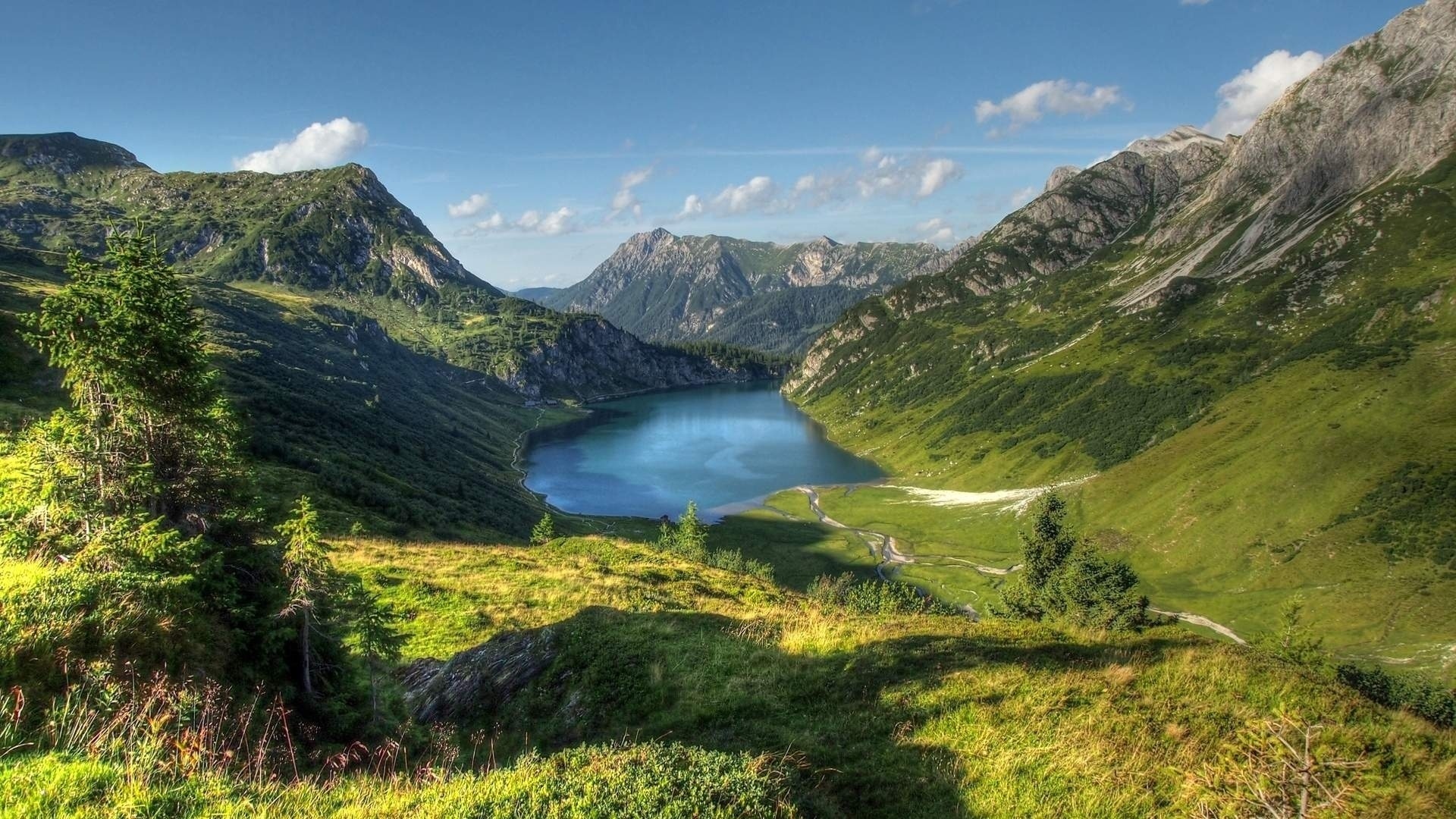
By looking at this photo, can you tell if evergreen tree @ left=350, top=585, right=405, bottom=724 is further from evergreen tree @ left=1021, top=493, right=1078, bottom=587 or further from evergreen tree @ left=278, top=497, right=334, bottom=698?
evergreen tree @ left=1021, top=493, right=1078, bottom=587

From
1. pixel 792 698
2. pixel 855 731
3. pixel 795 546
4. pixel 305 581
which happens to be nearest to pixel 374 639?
pixel 305 581

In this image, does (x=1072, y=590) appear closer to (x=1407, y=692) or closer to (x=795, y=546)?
(x=1407, y=692)

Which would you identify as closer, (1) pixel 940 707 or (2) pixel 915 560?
(1) pixel 940 707

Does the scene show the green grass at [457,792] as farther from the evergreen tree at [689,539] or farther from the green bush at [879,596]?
the evergreen tree at [689,539]

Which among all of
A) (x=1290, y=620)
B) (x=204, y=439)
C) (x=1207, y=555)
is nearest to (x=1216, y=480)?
(x=1207, y=555)

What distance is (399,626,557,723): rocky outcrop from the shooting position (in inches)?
676

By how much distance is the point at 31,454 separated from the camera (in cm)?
1797

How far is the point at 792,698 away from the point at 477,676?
9.35 meters

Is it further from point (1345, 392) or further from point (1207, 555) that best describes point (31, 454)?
point (1345, 392)

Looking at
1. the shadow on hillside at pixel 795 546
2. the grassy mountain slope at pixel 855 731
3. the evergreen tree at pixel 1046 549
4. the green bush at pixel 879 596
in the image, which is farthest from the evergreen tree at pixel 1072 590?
the grassy mountain slope at pixel 855 731

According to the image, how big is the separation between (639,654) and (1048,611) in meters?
71.0

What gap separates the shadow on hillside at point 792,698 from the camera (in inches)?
439

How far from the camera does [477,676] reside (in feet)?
58.6

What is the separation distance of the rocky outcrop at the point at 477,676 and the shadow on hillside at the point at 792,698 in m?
0.45
